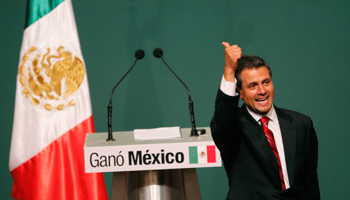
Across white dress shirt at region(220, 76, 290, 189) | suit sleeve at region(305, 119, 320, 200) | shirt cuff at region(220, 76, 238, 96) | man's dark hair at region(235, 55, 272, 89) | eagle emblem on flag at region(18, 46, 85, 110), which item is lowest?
suit sleeve at region(305, 119, 320, 200)

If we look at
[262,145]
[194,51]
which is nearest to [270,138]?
[262,145]

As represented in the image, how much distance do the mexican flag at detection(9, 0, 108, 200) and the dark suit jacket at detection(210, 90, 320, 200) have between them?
5.17 feet

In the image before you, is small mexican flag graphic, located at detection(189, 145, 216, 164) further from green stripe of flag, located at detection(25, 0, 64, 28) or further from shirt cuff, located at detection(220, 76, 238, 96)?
green stripe of flag, located at detection(25, 0, 64, 28)

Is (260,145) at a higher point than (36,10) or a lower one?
lower

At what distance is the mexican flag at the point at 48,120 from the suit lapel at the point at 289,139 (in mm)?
1689

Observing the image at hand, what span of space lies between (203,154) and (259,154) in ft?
1.58

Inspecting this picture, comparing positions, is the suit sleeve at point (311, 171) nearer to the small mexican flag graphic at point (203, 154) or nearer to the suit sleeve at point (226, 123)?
the suit sleeve at point (226, 123)

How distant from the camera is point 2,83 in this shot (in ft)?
11.7

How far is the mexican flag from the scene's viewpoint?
2660mm

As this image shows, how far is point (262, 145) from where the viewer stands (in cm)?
138

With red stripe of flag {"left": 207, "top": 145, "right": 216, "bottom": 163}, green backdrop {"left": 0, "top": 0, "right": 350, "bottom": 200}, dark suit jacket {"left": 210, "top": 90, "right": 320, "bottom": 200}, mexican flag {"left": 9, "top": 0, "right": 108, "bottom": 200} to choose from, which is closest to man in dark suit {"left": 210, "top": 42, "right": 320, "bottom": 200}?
dark suit jacket {"left": 210, "top": 90, "right": 320, "bottom": 200}

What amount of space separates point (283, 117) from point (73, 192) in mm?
1801

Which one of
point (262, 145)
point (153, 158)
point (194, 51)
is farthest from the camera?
point (194, 51)

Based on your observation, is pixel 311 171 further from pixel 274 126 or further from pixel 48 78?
pixel 48 78
